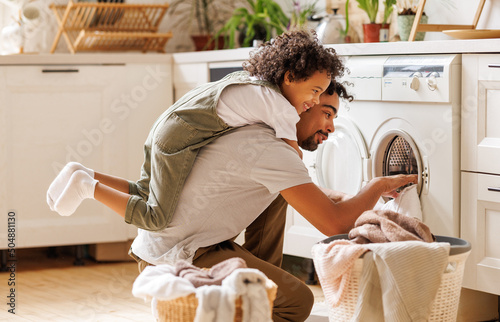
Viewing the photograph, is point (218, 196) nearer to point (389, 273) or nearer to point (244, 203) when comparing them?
point (244, 203)

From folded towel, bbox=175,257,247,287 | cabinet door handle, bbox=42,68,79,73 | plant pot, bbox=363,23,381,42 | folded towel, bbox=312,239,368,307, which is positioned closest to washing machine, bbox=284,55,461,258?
plant pot, bbox=363,23,381,42

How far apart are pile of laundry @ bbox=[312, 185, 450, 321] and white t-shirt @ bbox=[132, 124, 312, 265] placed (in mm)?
299

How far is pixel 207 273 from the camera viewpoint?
1.65 metres

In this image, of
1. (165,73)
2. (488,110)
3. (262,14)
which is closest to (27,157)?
(165,73)

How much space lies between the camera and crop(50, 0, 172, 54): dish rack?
136 inches

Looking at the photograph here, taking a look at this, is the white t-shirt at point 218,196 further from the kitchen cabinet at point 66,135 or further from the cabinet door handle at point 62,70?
the cabinet door handle at point 62,70

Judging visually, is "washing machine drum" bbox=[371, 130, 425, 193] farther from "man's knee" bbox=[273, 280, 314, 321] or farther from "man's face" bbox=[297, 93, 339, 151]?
"man's knee" bbox=[273, 280, 314, 321]

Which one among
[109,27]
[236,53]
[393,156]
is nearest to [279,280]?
[393,156]

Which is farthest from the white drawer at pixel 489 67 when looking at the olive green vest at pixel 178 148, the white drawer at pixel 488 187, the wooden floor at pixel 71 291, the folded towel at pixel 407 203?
the wooden floor at pixel 71 291

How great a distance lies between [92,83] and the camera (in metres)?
3.27

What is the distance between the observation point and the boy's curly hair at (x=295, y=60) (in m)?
2.01

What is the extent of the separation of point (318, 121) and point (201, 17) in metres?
1.94

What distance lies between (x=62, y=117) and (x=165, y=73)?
0.51 m

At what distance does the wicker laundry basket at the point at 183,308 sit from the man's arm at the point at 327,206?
35 centimetres
